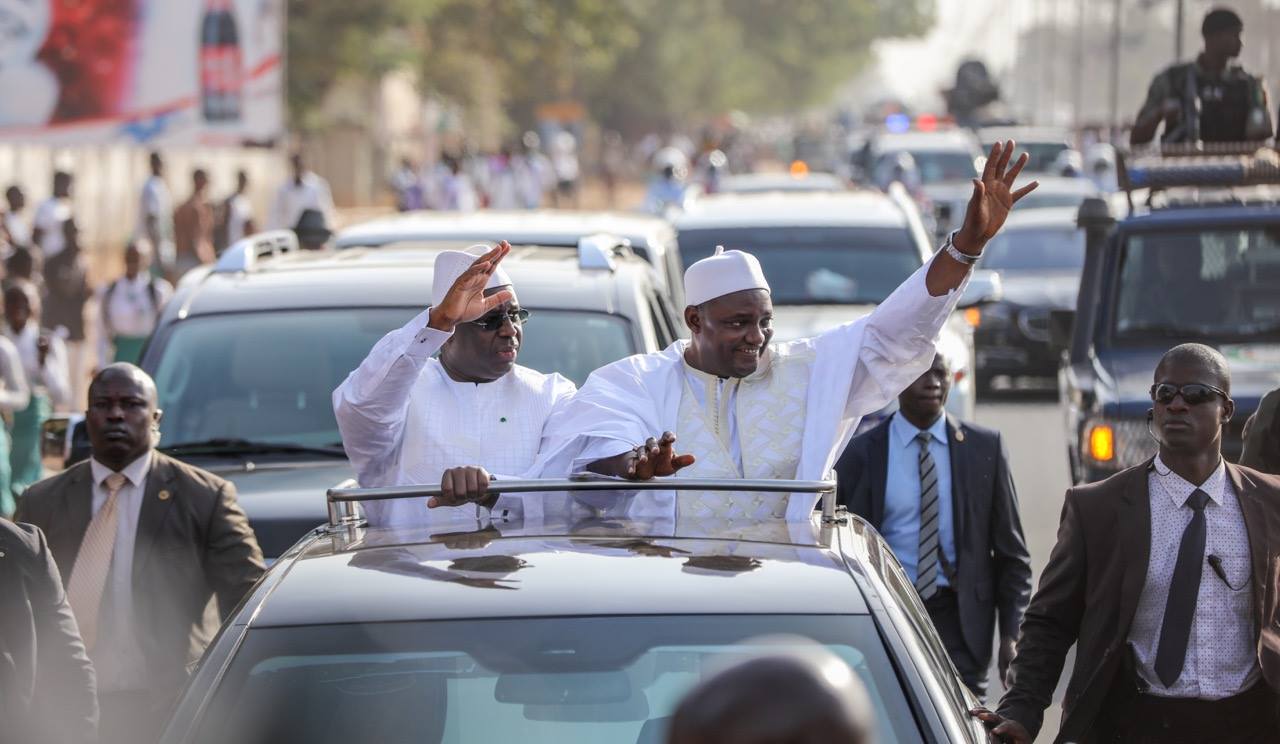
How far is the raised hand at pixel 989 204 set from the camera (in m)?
5.33

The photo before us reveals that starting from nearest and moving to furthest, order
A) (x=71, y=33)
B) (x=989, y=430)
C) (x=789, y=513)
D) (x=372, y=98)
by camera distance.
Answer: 1. (x=789, y=513)
2. (x=989, y=430)
3. (x=71, y=33)
4. (x=372, y=98)

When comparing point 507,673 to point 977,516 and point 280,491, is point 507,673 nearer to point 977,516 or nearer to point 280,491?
point 977,516

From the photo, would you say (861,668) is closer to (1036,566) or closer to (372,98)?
(1036,566)

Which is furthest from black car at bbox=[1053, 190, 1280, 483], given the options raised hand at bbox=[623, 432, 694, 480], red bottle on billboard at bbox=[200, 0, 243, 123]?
red bottle on billboard at bbox=[200, 0, 243, 123]

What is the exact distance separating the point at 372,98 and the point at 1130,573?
70706 millimetres

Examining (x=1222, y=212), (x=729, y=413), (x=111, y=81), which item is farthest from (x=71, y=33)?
(x=729, y=413)

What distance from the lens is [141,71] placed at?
30.7 metres

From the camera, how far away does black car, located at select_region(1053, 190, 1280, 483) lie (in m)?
10.9

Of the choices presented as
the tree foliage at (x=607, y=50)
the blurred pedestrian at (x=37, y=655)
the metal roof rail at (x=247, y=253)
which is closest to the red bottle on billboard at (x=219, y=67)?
the tree foliage at (x=607, y=50)

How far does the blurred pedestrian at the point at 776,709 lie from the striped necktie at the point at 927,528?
4.71 meters

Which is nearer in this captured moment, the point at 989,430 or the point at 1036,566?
the point at 989,430

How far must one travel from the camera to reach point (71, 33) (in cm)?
3034

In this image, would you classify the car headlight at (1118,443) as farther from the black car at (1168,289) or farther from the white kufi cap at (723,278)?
the white kufi cap at (723,278)

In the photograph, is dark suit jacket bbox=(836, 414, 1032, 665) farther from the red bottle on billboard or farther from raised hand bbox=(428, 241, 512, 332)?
the red bottle on billboard
